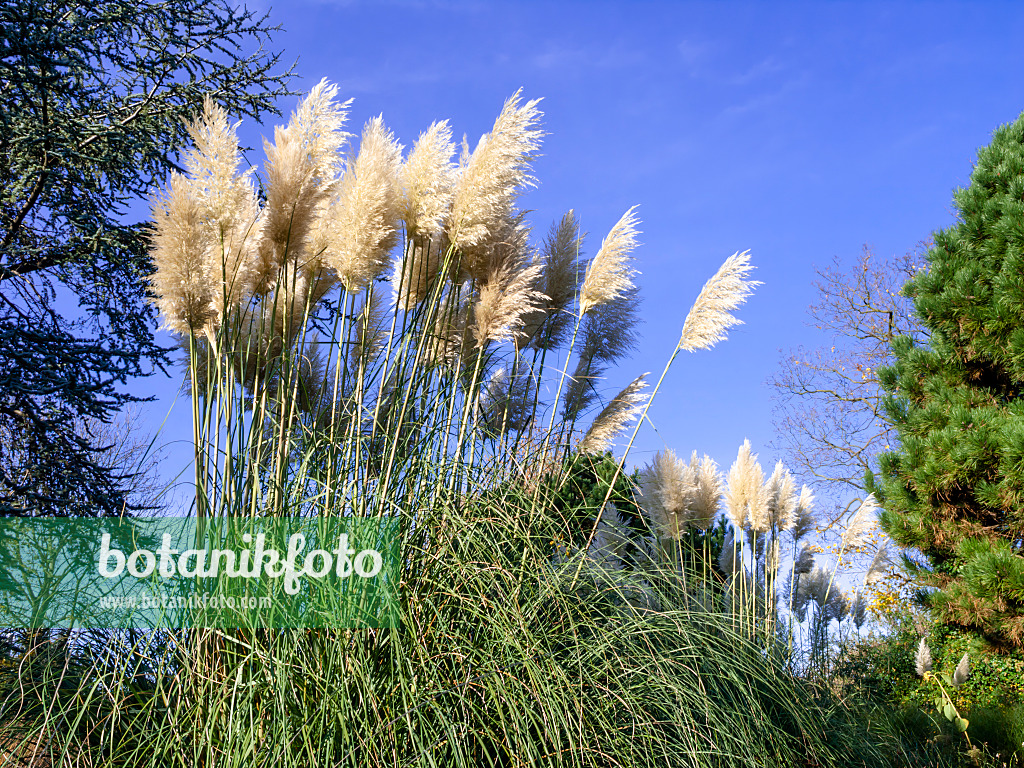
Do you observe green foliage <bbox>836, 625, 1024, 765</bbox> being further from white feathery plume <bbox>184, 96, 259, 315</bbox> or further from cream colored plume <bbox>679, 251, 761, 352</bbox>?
white feathery plume <bbox>184, 96, 259, 315</bbox>

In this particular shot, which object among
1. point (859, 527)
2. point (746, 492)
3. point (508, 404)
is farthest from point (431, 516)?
point (859, 527)

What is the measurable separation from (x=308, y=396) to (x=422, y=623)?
1.32m

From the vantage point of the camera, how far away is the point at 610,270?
3.20 metres

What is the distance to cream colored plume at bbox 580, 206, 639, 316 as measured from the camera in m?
3.20

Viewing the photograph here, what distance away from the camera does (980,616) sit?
5430mm

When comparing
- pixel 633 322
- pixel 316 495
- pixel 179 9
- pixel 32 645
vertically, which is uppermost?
pixel 179 9

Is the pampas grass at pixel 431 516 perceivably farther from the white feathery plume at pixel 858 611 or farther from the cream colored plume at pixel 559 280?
the white feathery plume at pixel 858 611

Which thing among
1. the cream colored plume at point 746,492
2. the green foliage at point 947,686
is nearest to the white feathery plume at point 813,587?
the green foliage at point 947,686

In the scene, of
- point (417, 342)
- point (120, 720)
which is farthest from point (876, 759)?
point (120, 720)

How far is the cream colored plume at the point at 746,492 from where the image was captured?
465cm

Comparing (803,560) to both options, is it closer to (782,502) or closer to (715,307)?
(782,502)

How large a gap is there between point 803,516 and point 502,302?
11.2 feet

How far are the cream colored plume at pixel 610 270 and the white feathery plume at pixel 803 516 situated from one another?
113 inches

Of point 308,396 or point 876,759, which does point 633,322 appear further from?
point 876,759
